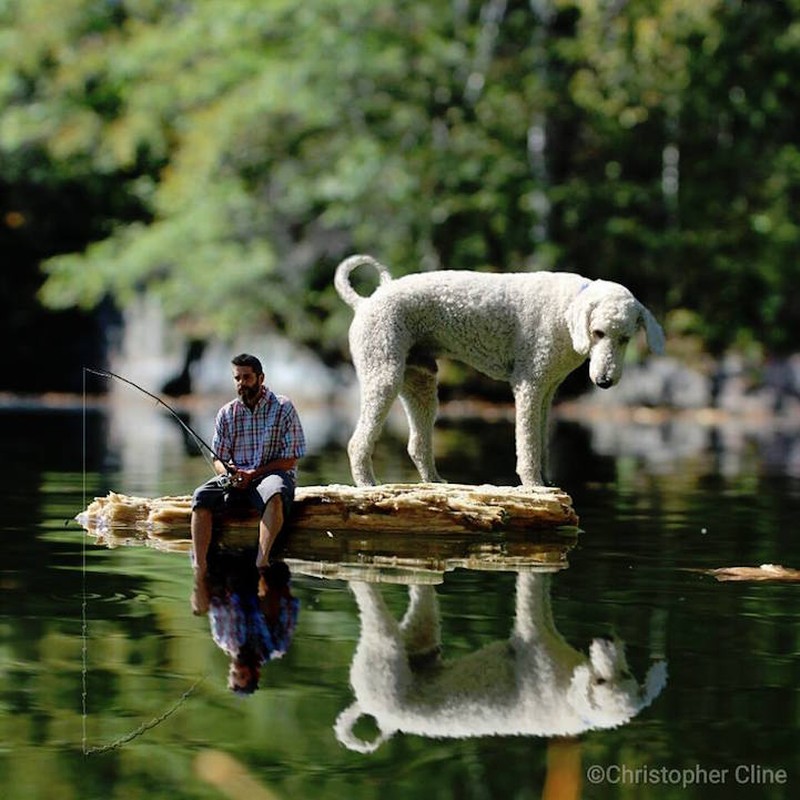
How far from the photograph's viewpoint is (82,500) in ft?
37.6

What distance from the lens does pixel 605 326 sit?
8883 millimetres

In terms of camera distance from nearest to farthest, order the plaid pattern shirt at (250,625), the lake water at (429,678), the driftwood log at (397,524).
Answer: the lake water at (429,678)
the plaid pattern shirt at (250,625)
the driftwood log at (397,524)

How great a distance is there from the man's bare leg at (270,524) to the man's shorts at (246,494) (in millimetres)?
32

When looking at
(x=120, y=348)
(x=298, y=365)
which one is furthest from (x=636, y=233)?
(x=120, y=348)

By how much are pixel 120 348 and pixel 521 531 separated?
88.6ft

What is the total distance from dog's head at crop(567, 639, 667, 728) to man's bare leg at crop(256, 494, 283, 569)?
2.67 meters

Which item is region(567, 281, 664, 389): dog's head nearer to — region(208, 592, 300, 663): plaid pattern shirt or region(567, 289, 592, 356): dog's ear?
region(567, 289, 592, 356): dog's ear

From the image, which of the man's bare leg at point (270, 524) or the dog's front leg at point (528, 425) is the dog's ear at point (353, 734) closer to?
the man's bare leg at point (270, 524)

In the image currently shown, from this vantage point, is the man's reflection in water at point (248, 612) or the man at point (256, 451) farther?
the man at point (256, 451)

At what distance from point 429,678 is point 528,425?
4.37m

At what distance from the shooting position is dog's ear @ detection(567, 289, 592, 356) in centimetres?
899

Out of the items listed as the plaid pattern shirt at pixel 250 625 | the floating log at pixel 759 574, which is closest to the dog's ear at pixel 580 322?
the floating log at pixel 759 574

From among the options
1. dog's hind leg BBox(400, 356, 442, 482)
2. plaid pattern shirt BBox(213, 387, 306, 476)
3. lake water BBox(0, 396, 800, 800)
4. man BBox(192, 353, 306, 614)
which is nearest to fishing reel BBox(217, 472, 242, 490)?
man BBox(192, 353, 306, 614)

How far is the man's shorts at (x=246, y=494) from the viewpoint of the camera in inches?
318
